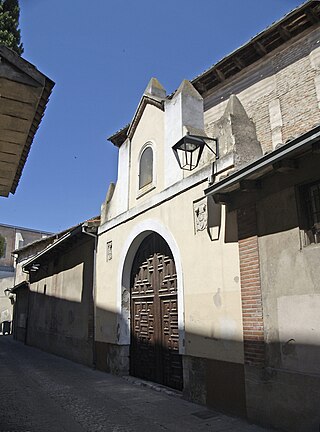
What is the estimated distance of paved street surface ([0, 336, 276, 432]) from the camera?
4984mm

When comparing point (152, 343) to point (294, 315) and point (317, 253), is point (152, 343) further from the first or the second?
point (317, 253)

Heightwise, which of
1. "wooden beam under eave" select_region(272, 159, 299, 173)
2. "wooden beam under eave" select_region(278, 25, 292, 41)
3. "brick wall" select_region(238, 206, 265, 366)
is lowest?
"brick wall" select_region(238, 206, 265, 366)

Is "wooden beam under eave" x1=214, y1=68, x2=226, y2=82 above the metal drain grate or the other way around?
above

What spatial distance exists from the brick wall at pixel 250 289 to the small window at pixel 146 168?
356 cm

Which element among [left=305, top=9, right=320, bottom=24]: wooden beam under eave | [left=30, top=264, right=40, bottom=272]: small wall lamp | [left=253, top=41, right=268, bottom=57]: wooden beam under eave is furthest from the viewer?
[left=30, top=264, right=40, bottom=272]: small wall lamp

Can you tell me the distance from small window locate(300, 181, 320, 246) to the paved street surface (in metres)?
2.52

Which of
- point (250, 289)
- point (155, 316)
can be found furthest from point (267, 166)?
point (155, 316)

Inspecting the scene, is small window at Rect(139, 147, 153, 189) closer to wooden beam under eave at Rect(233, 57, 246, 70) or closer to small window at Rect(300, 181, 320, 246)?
wooden beam under eave at Rect(233, 57, 246, 70)

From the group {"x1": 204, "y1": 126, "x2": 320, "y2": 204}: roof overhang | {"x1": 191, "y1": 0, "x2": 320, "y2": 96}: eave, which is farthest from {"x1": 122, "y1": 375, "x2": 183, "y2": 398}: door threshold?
{"x1": 191, "y1": 0, "x2": 320, "y2": 96}: eave

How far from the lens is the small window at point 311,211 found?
4641mm

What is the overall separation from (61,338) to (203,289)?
8515 mm

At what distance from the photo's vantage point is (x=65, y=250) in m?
13.7

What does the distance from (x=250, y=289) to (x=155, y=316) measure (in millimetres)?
3133

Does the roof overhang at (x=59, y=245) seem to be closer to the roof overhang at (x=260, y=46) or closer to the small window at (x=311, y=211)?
the roof overhang at (x=260, y=46)
